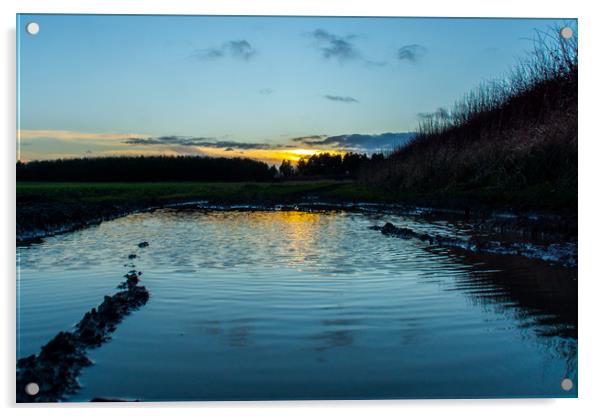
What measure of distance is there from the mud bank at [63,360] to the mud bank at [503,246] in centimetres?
575

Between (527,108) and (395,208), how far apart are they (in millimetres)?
9737

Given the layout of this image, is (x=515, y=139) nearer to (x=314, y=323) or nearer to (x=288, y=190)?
(x=288, y=190)

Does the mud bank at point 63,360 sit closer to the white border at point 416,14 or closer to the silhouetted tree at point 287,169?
the white border at point 416,14

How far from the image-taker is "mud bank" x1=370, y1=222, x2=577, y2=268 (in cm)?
821

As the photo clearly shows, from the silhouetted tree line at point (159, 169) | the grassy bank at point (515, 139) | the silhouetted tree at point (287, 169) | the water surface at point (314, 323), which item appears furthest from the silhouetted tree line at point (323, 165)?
the water surface at point (314, 323)

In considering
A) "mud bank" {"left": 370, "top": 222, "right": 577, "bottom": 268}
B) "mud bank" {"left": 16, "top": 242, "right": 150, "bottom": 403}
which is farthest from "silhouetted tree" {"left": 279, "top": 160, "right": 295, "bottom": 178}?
"mud bank" {"left": 370, "top": 222, "right": 577, "bottom": 268}

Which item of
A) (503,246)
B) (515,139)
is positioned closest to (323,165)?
(515,139)

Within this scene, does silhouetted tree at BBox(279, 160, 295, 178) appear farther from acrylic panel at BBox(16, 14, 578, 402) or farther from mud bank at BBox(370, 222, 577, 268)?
→ mud bank at BBox(370, 222, 577, 268)

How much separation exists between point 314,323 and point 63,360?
230 centimetres

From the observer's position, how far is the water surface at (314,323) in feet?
16.4

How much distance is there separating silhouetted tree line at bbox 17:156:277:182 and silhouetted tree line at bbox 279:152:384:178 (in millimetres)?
260
